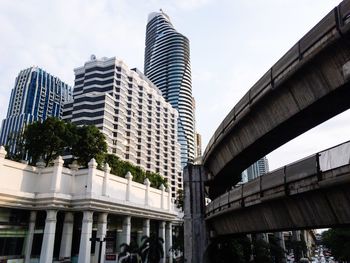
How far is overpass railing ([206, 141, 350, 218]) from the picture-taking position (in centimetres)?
977

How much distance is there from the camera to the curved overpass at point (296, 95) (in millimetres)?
10352

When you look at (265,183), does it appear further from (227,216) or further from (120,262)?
(120,262)

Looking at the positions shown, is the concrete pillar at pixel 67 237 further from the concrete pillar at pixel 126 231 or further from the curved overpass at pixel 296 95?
the curved overpass at pixel 296 95

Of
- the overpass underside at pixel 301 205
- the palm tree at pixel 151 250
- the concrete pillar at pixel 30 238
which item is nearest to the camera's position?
the overpass underside at pixel 301 205

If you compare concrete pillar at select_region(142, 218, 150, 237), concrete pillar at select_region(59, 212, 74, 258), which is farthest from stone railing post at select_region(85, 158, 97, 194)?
concrete pillar at select_region(142, 218, 150, 237)

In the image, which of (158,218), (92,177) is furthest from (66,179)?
(158,218)

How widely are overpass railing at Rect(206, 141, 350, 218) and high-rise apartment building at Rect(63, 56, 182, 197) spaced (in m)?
77.3

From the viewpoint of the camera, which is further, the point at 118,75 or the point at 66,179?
the point at 118,75

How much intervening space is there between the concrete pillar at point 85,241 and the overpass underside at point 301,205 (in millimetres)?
19803

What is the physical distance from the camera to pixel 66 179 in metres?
33.3

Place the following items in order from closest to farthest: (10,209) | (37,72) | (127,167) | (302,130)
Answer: (302,130) → (10,209) → (127,167) → (37,72)

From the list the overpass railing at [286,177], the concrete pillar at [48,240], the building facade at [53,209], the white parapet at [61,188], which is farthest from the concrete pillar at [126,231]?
the overpass railing at [286,177]

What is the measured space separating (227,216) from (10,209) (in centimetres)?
2229

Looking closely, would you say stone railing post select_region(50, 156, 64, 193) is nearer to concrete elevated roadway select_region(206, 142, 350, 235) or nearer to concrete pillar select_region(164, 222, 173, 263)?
concrete elevated roadway select_region(206, 142, 350, 235)
